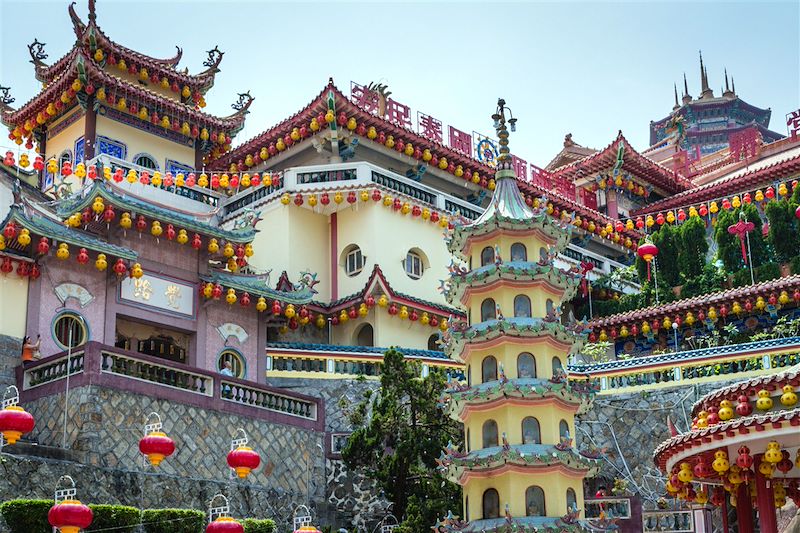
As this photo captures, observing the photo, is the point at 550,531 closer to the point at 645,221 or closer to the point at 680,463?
the point at 680,463

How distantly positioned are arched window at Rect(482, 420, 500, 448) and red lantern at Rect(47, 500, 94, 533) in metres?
6.27

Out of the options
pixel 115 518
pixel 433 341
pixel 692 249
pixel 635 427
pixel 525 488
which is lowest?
pixel 115 518

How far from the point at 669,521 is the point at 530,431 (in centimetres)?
495

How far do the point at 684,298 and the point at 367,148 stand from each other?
11208 mm

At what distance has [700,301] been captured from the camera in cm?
3478

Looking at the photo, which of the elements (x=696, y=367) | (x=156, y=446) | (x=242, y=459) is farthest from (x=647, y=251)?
(x=156, y=446)

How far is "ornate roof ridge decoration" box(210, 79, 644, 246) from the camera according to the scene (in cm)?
3547

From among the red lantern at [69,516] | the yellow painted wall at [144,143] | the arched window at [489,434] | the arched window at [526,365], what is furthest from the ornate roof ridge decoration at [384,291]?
the red lantern at [69,516]

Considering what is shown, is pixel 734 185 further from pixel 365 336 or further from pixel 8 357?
pixel 8 357

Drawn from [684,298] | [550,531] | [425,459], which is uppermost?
[684,298]

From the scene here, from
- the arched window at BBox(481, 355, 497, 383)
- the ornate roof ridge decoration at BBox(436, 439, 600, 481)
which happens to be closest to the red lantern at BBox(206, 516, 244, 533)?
the ornate roof ridge decoration at BBox(436, 439, 600, 481)

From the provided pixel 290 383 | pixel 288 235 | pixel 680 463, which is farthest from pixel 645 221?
pixel 680 463

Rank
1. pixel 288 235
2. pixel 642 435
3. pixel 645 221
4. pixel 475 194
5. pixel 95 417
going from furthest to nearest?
1. pixel 645 221
2. pixel 475 194
3. pixel 288 235
4. pixel 642 435
5. pixel 95 417

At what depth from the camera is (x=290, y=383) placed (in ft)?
94.7
